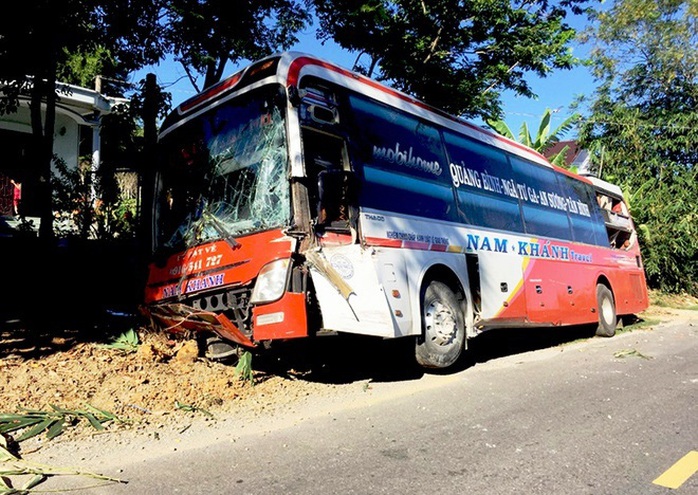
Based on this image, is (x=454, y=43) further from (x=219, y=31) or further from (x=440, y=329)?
(x=440, y=329)

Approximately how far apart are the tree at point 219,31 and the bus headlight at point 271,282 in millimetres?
6390

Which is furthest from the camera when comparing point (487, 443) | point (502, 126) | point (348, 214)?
point (502, 126)

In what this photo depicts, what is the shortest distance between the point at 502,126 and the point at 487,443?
13360mm

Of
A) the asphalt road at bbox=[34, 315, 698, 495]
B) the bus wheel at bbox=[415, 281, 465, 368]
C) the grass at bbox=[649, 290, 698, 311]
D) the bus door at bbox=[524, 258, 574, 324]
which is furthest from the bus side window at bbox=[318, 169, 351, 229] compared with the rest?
the grass at bbox=[649, 290, 698, 311]

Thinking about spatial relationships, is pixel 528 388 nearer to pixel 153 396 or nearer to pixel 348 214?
pixel 348 214

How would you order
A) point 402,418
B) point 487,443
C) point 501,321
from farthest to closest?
point 501,321 < point 402,418 < point 487,443

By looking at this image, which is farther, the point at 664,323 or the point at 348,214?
the point at 664,323

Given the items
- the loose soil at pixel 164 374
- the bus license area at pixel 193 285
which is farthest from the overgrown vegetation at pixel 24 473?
the bus license area at pixel 193 285

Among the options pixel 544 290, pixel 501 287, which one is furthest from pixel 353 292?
pixel 544 290

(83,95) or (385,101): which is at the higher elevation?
(83,95)

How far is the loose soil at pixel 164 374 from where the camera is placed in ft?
16.4

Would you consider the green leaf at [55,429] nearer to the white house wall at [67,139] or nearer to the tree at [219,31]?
the tree at [219,31]

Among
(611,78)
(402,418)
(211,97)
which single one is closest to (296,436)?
(402,418)

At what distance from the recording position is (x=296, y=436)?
446 centimetres
